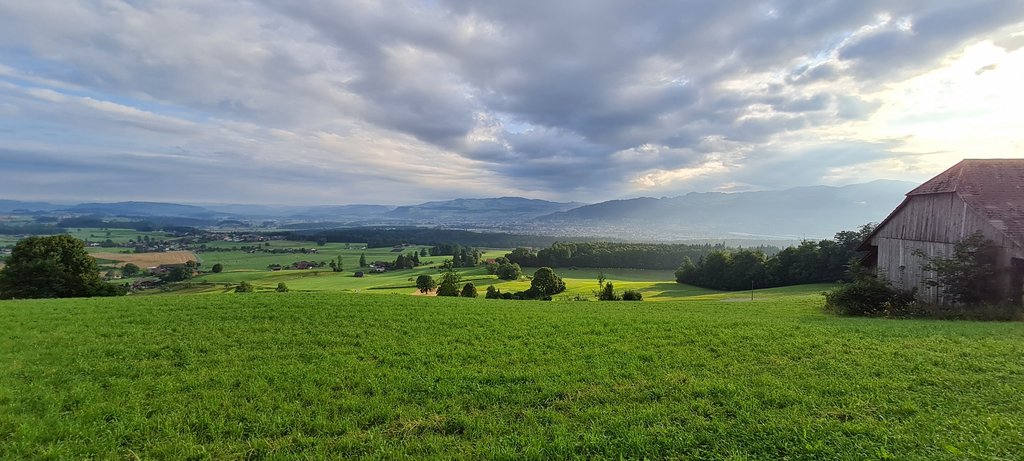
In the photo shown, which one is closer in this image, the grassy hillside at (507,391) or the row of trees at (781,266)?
the grassy hillside at (507,391)

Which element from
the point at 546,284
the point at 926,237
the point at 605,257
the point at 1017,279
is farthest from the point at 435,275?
the point at 1017,279

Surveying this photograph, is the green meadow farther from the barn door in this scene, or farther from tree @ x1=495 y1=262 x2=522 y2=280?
the barn door

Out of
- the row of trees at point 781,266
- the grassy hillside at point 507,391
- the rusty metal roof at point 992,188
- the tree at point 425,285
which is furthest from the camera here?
the tree at point 425,285

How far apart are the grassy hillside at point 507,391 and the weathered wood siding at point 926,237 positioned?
812cm

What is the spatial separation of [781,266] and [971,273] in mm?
43196

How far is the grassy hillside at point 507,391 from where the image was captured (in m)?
4.95

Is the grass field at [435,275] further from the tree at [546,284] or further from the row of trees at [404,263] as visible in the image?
the row of trees at [404,263]

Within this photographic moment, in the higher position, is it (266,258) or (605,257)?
(605,257)

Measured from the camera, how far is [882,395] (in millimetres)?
6199

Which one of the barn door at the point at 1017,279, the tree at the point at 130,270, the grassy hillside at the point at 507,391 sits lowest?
the tree at the point at 130,270

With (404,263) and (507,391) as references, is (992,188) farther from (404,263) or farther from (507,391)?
(404,263)

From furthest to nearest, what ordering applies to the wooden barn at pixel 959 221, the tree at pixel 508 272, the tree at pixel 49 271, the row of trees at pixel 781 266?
the tree at pixel 508 272 → the row of trees at pixel 781 266 → the tree at pixel 49 271 → the wooden barn at pixel 959 221

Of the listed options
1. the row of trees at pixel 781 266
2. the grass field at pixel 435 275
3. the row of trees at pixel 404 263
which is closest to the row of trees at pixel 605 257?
the grass field at pixel 435 275

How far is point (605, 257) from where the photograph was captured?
3351 inches
